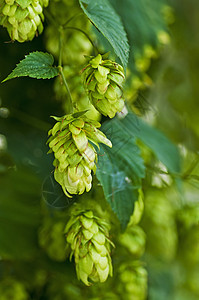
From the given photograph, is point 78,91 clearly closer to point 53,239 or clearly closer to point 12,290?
point 53,239

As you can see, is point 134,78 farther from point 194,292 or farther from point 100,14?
point 194,292

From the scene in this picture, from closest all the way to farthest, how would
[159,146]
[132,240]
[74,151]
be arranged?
[74,151], [132,240], [159,146]

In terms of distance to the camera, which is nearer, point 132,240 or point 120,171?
point 120,171

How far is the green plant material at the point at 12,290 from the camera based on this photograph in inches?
28.7

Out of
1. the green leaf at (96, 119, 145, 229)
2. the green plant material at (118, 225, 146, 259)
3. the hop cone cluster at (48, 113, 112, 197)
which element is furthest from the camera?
the green plant material at (118, 225, 146, 259)

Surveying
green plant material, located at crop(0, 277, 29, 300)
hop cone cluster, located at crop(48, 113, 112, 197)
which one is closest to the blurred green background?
green plant material, located at crop(0, 277, 29, 300)

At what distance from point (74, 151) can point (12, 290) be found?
359 mm

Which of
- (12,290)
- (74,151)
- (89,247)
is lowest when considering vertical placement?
(12,290)

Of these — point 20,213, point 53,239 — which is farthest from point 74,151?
point 20,213

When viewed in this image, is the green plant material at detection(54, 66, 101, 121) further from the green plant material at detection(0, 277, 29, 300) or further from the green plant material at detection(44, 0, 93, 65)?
the green plant material at detection(0, 277, 29, 300)

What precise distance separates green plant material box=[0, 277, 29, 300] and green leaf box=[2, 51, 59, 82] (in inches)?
14.7

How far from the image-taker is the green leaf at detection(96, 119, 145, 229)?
0.57 m

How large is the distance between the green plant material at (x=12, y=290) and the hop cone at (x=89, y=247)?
224mm

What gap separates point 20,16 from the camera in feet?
1.57
